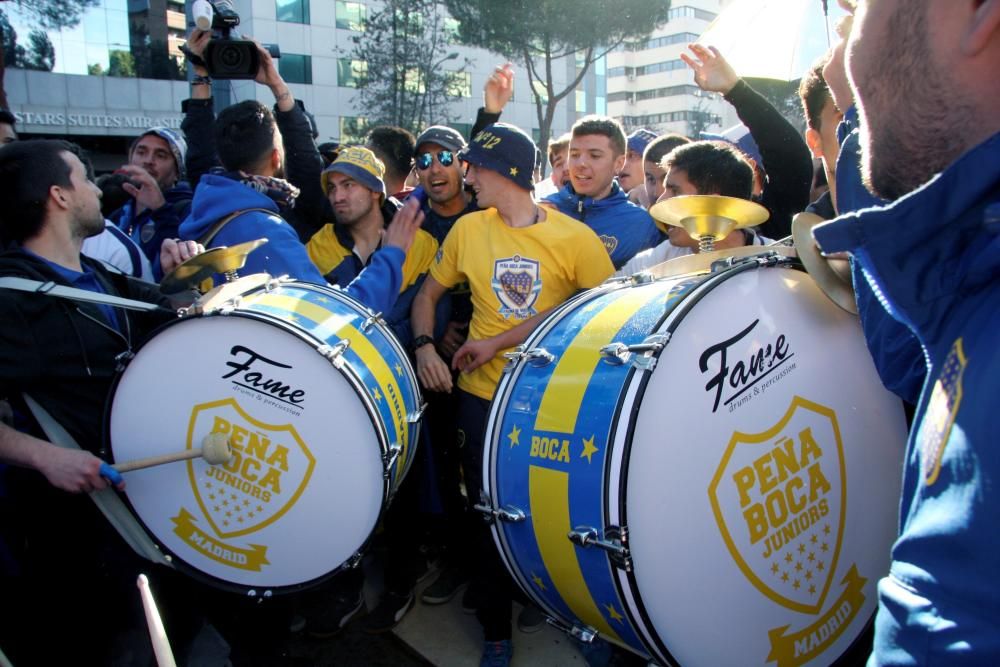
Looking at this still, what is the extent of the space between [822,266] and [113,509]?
2328mm

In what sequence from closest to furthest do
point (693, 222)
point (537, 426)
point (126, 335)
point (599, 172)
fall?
point (537, 426)
point (693, 222)
point (126, 335)
point (599, 172)

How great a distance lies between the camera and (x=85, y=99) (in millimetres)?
20281

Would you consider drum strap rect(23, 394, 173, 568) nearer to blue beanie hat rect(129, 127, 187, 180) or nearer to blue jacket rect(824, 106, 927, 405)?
blue jacket rect(824, 106, 927, 405)

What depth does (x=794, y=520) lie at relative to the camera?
1861mm

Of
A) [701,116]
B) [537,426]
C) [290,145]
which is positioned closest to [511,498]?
[537,426]

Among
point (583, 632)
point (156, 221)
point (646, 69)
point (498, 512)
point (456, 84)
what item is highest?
point (646, 69)

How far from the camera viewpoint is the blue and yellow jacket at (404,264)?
353 cm

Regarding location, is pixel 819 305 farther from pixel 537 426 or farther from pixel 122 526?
pixel 122 526

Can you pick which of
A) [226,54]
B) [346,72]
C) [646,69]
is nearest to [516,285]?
[226,54]

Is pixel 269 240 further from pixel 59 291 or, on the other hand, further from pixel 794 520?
pixel 794 520

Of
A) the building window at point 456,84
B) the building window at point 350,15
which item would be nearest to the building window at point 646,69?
the building window at point 456,84

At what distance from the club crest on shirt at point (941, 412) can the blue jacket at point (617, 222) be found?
8.67 ft

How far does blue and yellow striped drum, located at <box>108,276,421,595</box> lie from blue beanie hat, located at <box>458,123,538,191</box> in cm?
121

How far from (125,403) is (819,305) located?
7.07 ft
